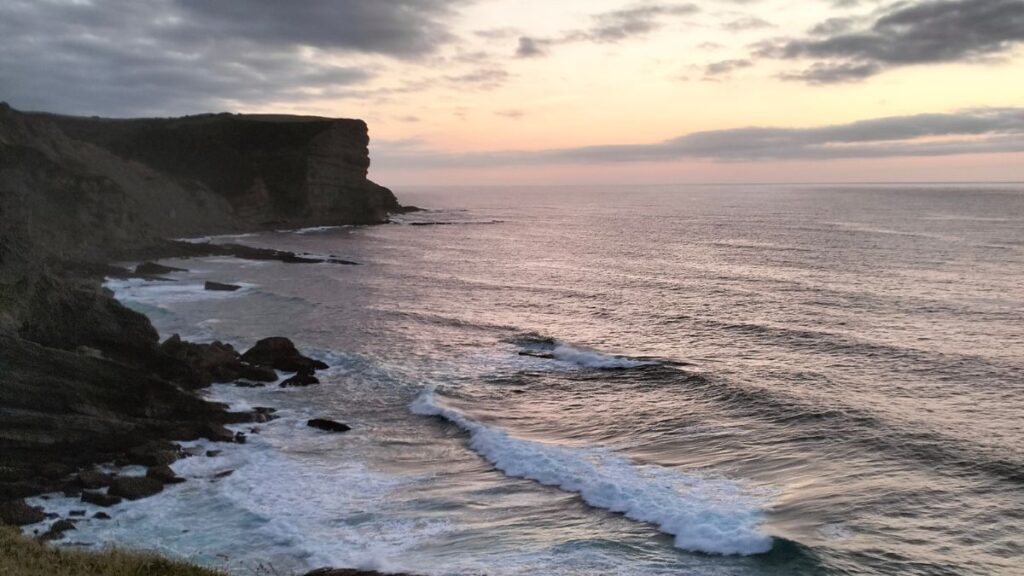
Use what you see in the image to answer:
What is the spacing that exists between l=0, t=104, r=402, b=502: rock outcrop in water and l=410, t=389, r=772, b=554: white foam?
9537 millimetres

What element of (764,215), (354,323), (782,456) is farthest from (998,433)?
→ (764,215)

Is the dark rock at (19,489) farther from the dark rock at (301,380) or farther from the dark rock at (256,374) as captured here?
the dark rock at (256,374)

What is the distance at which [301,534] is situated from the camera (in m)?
17.6

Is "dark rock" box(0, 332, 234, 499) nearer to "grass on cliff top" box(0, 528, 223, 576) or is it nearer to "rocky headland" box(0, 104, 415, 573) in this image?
"rocky headland" box(0, 104, 415, 573)

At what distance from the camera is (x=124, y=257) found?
213 ft

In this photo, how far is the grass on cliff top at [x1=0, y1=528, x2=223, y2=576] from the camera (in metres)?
11.5

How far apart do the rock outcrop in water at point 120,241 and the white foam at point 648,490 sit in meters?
9.54

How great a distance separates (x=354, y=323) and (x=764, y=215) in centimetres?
11279

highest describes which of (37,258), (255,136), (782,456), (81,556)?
(255,136)

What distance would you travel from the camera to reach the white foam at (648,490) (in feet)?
56.0

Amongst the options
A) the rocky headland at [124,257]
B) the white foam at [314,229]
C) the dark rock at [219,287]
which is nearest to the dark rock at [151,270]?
the rocky headland at [124,257]

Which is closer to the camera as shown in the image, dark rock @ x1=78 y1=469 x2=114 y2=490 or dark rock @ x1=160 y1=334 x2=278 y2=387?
dark rock @ x1=78 y1=469 x2=114 y2=490

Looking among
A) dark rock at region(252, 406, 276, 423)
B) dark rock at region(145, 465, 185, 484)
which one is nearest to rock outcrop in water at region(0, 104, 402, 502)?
dark rock at region(252, 406, 276, 423)

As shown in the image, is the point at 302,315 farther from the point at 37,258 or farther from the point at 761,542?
the point at 761,542
